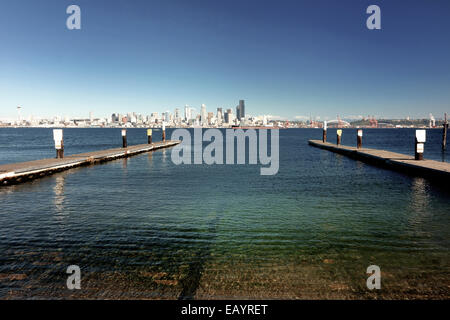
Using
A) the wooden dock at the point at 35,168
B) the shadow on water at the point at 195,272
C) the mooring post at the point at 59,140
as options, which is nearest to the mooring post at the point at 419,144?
the shadow on water at the point at 195,272

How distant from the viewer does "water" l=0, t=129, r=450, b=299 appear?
4953mm

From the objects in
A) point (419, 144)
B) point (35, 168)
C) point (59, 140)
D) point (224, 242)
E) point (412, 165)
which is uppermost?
point (59, 140)

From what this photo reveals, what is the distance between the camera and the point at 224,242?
23.2ft

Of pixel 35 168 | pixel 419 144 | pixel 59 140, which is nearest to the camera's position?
pixel 35 168

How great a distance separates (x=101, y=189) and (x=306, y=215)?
8674 mm

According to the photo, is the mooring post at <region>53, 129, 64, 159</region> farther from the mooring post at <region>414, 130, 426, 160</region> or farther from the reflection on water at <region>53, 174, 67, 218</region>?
the mooring post at <region>414, 130, 426, 160</region>

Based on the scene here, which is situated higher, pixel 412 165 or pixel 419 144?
pixel 419 144

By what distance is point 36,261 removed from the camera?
19.4 ft

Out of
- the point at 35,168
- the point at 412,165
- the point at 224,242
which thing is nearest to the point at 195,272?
the point at 224,242

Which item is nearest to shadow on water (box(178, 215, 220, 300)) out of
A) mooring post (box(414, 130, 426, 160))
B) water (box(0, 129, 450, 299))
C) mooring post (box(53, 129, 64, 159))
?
water (box(0, 129, 450, 299))

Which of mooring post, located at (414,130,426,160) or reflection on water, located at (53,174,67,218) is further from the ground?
mooring post, located at (414,130,426,160)

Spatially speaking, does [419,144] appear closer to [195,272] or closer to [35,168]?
[195,272]

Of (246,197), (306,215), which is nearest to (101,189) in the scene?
(246,197)

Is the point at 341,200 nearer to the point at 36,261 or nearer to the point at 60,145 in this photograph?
the point at 36,261
